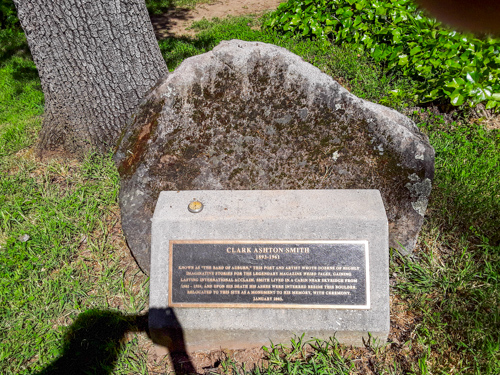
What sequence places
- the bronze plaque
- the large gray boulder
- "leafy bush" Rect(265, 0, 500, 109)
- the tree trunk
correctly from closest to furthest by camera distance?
the bronze plaque, the large gray boulder, the tree trunk, "leafy bush" Rect(265, 0, 500, 109)

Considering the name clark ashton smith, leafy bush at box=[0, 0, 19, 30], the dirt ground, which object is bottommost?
the name clark ashton smith

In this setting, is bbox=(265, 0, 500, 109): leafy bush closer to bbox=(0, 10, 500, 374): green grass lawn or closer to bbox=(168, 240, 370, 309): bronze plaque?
bbox=(0, 10, 500, 374): green grass lawn

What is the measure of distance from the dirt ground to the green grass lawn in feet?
14.9

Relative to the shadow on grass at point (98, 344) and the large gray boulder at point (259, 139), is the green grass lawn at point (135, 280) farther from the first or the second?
the large gray boulder at point (259, 139)

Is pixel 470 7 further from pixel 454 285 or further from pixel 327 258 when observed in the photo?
pixel 454 285

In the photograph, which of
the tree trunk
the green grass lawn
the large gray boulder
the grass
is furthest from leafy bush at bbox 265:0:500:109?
the tree trunk

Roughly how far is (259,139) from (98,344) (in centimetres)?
187

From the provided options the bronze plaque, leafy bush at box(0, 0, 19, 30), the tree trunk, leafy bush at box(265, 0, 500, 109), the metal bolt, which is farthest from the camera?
leafy bush at box(0, 0, 19, 30)

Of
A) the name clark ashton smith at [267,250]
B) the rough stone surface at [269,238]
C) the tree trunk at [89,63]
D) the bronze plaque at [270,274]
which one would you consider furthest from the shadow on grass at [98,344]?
the tree trunk at [89,63]

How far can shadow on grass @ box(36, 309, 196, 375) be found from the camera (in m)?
2.32

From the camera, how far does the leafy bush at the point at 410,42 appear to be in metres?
3.62

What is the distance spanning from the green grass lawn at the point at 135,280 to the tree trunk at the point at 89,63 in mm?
303

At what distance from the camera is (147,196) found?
2.82 m

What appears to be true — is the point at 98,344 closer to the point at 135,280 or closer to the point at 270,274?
the point at 135,280
